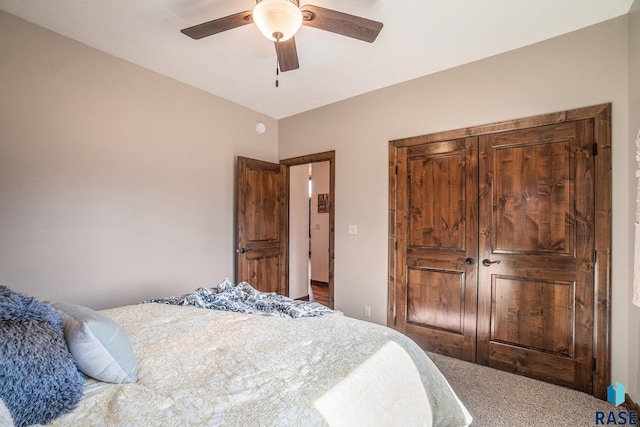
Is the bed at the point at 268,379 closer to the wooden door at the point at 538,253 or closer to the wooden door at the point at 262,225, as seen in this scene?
the wooden door at the point at 538,253

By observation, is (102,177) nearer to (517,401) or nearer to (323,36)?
(323,36)

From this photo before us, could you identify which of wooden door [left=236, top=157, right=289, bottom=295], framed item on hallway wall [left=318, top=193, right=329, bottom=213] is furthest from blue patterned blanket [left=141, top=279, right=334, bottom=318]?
framed item on hallway wall [left=318, top=193, right=329, bottom=213]

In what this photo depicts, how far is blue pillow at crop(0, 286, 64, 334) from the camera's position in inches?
38.2

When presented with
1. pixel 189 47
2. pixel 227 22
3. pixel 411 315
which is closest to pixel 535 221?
pixel 411 315

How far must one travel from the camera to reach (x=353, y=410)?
3.29 ft

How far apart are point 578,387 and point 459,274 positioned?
1109mm

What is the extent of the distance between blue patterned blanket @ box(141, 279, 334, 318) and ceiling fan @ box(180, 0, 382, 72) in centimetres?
169

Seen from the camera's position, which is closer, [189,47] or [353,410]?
[353,410]

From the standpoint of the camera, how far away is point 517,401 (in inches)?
80.8

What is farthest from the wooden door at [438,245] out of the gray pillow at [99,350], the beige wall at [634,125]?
the gray pillow at [99,350]

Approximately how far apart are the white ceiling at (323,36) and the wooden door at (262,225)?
111 centimetres

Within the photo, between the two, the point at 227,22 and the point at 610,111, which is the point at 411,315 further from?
the point at 227,22

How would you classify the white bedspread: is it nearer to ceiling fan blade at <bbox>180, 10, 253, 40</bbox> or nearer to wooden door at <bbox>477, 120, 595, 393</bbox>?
wooden door at <bbox>477, 120, 595, 393</bbox>

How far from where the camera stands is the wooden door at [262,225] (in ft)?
11.7
